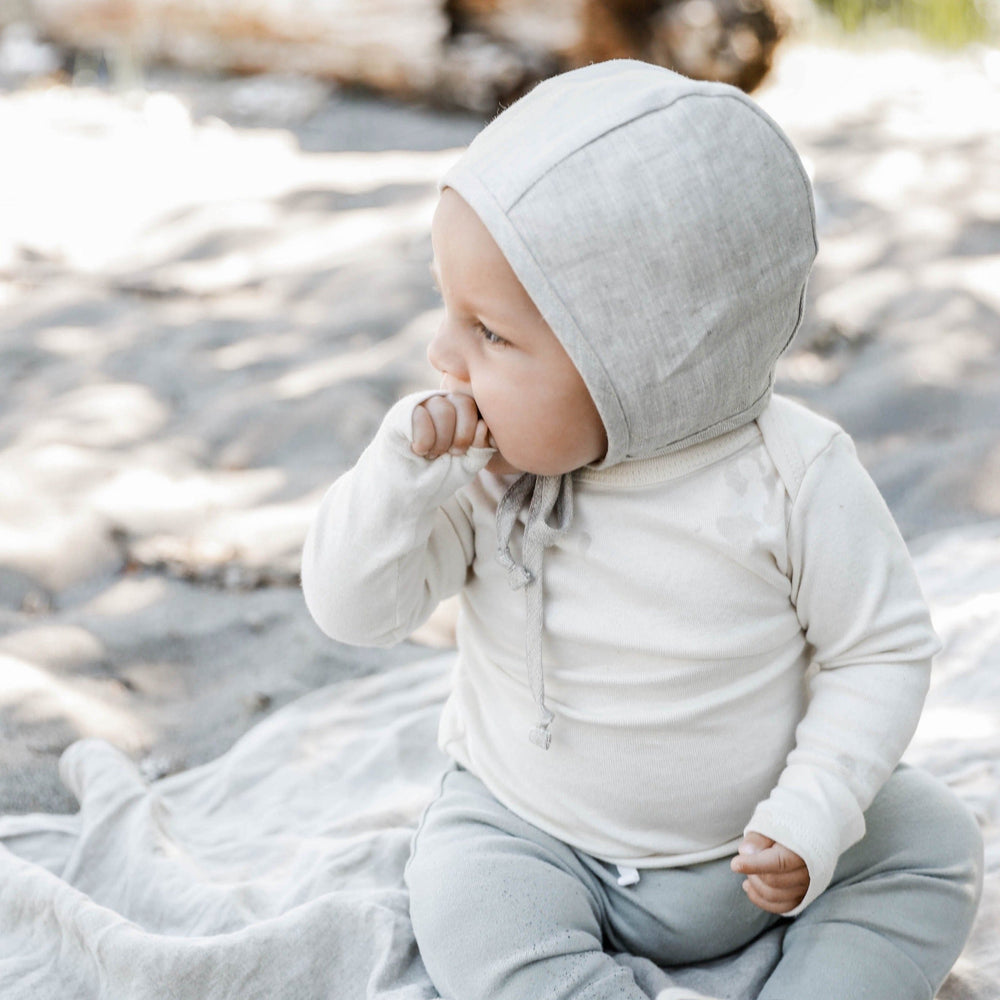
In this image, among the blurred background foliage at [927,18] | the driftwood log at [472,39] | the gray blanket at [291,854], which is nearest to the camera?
the gray blanket at [291,854]

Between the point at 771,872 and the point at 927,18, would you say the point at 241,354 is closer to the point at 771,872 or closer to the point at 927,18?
the point at 771,872

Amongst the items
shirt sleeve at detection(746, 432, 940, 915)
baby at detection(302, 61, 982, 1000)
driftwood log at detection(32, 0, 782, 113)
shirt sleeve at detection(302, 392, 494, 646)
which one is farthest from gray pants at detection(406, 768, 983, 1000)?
driftwood log at detection(32, 0, 782, 113)

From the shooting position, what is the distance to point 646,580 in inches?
52.2

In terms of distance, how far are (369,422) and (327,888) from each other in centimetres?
144

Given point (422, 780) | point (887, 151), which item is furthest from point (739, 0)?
point (422, 780)

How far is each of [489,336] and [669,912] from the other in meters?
0.68

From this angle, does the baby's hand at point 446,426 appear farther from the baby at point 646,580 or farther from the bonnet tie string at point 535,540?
the bonnet tie string at point 535,540

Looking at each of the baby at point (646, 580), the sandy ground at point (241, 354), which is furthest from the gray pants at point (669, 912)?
the sandy ground at point (241, 354)

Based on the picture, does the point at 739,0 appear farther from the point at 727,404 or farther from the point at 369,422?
the point at 727,404

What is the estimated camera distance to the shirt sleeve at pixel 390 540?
1290mm

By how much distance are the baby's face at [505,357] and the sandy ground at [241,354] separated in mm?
988

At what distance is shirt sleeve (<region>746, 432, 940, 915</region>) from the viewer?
129 cm

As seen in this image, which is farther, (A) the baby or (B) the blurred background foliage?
(B) the blurred background foliage

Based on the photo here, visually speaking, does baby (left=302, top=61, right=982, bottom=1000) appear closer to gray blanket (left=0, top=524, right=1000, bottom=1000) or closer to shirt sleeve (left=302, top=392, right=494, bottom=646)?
shirt sleeve (left=302, top=392, right=494, bottom=646)
